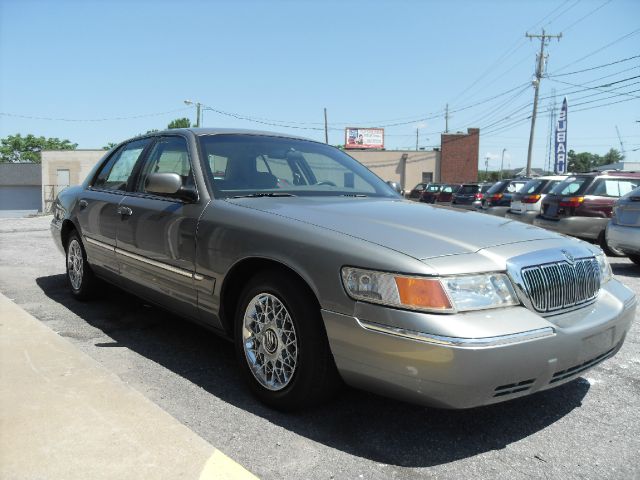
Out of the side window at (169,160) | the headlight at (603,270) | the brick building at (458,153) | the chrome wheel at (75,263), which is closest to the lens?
the headlight at (603,270)

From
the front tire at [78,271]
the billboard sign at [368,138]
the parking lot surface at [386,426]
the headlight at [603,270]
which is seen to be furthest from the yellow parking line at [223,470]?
the billboard sign at [368,138]

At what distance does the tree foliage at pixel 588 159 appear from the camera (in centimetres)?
11569

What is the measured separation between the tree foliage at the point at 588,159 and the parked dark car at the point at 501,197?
105829 millimetres

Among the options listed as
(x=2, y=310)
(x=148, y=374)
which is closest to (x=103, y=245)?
(x=2, y=310)

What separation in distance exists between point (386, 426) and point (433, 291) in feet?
3.05

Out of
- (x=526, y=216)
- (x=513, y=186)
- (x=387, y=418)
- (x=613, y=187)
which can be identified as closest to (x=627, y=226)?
(x=613, y=187)

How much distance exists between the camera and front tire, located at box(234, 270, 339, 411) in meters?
2.82

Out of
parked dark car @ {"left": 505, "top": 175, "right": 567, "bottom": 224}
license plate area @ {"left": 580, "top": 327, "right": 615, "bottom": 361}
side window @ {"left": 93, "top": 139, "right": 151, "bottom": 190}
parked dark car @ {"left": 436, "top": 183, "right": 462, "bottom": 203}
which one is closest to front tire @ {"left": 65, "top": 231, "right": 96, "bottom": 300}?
side window @ {"left": 93, "top": 139, "right": 151, "bottom": 190}

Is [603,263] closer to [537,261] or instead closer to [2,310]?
[537,261]

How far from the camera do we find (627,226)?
767 centimetres

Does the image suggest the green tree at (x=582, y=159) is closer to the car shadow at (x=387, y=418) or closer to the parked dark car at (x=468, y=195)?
→ the parked dark car at (x=468, y=195)

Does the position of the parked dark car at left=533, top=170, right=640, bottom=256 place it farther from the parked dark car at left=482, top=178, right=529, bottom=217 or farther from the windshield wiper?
the windshield wiper

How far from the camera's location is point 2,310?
15.8 feet

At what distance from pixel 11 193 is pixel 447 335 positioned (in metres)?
68.0
